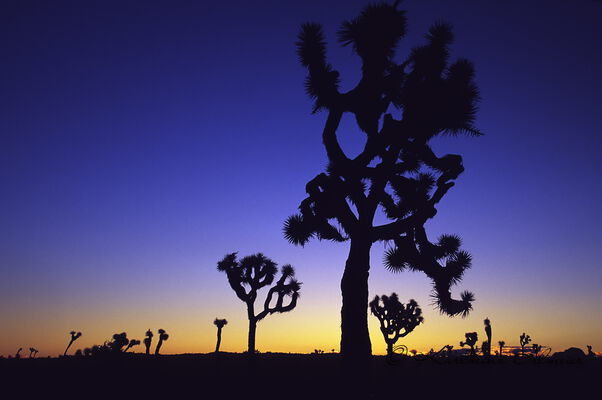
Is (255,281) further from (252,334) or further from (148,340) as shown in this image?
(148,340)

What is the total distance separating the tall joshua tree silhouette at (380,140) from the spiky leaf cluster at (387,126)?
0.08 ft

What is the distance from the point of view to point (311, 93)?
34.3ft

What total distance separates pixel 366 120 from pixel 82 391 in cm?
955

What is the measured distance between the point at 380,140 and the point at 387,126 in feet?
1.33

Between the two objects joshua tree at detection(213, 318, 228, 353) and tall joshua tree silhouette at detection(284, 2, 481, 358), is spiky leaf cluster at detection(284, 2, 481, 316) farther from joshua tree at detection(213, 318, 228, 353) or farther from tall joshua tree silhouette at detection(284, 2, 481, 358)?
joshua tree at detection(213, 318, 228, 353)

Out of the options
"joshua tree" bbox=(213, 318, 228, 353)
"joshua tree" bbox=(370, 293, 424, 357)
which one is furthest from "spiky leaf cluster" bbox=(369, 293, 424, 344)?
"joshua tree" bbox=(213, 318, 228, 353)

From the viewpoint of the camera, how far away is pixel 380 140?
386 inches

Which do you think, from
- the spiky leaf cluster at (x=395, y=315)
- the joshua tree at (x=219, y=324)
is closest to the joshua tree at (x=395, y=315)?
the spiky leaf cluster at (x=395, y=315)

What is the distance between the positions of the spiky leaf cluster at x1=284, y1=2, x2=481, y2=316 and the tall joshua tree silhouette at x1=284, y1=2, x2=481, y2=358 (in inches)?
1.0

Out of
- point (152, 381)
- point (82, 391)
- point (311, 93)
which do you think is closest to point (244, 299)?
point (152, 381)

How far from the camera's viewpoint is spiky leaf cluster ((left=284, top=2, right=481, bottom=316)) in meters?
9.67

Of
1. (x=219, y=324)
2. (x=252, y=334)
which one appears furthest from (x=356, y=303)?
(x=219, y=324)

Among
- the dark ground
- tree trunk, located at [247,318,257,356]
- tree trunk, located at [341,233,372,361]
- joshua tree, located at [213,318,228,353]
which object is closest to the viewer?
the dark ground

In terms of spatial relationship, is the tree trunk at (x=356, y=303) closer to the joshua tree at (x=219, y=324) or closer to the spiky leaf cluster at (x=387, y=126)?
the spiky leaf cluster at (x=387, y=126)
